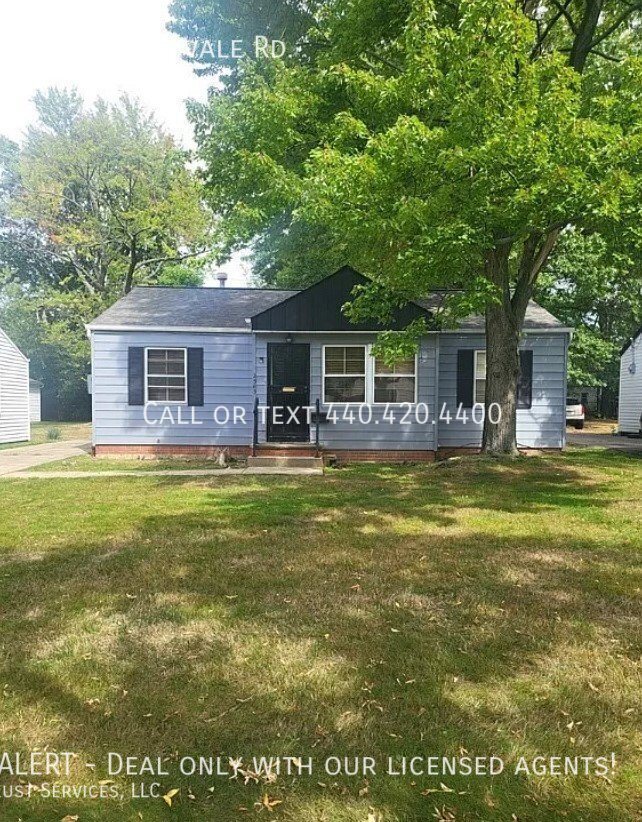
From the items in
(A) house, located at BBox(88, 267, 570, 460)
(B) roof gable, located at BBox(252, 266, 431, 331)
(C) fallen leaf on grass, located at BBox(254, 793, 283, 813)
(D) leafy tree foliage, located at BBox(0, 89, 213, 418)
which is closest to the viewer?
(C) fallen leaf on grass, located at BBox(254, 793, 283, 813)

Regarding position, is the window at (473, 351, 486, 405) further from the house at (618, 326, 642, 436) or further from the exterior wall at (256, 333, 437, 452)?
the house at (618, 326, 642, 436)

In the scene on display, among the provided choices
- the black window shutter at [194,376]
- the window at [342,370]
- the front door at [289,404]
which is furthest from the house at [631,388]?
the black window shutter at [194,376]

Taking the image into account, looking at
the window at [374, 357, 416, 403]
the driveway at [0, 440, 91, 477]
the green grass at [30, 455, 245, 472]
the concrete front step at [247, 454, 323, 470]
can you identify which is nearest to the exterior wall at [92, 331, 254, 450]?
the green grass at [30, 455, 245, 472]

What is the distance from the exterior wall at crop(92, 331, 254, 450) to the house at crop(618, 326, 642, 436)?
1421 centimetres

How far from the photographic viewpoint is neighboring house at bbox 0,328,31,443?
1597 cm

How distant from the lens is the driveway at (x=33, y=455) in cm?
1062

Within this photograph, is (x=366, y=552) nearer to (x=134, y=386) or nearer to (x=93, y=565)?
(x=93, y=565)

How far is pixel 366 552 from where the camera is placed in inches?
189

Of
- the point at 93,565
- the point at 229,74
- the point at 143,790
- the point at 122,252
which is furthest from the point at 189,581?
the point at 122,252

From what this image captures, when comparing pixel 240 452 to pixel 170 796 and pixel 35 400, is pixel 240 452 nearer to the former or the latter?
pixel 170 796

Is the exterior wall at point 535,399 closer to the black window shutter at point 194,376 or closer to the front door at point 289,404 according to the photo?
the front door at point 289,404

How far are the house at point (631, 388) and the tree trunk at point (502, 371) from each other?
10.7 metres

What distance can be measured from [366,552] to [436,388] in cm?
739

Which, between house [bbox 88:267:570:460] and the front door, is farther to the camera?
the front door
